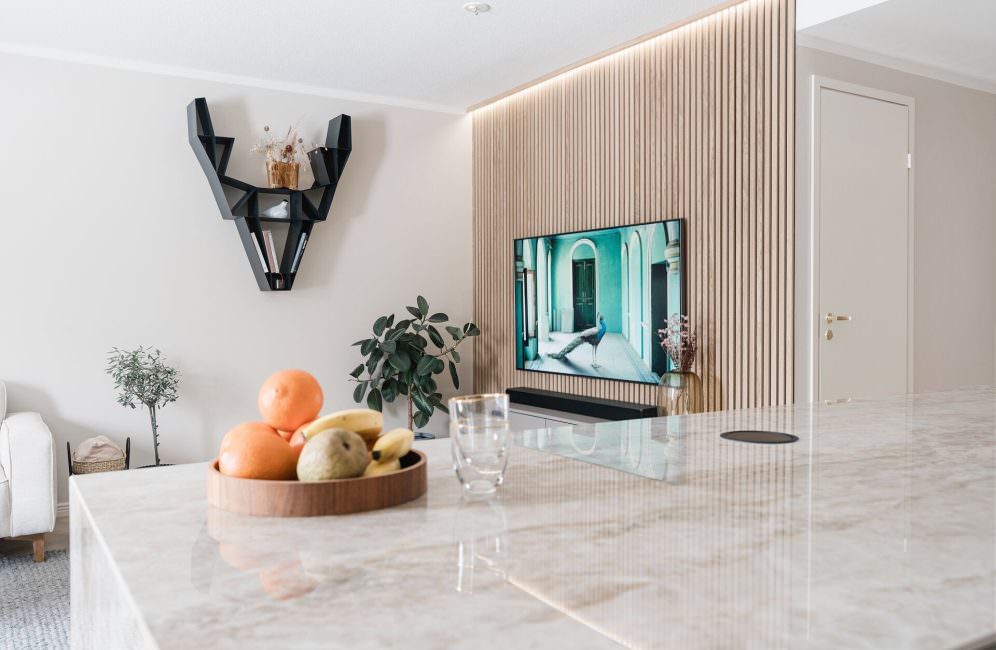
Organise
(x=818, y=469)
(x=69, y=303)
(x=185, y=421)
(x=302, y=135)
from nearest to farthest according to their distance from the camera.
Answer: (x=818, y=469)
(x=69, y=303)
(x=185, y=421)
(x=302, y=135)

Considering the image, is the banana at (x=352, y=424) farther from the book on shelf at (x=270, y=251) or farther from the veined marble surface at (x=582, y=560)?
the book on shelf at (x=270, y=251)

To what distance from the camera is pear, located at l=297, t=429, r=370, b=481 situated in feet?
3.17

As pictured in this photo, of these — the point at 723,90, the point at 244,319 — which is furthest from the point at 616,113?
the point at 244,319

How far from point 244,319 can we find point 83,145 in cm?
139

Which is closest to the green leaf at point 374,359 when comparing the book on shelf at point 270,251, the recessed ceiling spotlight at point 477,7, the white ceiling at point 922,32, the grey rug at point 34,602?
the book on shelf at point 270,251

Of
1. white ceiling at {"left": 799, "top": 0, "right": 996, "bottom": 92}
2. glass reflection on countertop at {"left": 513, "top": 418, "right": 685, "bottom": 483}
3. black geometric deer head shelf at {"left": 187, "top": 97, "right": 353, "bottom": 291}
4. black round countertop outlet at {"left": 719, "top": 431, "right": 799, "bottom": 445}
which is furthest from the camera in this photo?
black geometric deer head shelf at {"left": 187, "top": 97, "right": 353, "bottom": 291}

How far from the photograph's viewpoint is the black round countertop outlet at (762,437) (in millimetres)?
1401

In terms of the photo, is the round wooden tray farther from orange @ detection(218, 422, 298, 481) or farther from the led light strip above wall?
the led light strip above wall

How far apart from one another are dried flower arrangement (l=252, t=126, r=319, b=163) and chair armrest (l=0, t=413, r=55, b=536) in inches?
87.5

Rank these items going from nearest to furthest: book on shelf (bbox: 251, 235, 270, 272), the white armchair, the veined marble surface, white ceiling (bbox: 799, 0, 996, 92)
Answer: the veined marble surface
white ceiling (bbox: 799, 0, 996, 92)
the white armchair
book on shelf (bbox: 251, 235, 270, 272)

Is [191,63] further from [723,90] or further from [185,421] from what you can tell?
[723,90]

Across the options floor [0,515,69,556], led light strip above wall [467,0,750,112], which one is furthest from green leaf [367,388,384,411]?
led light strip above wall [467,0,750,112]

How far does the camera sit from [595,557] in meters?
0.78

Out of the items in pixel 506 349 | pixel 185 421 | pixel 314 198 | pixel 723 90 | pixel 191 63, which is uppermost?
pixel 191 63
